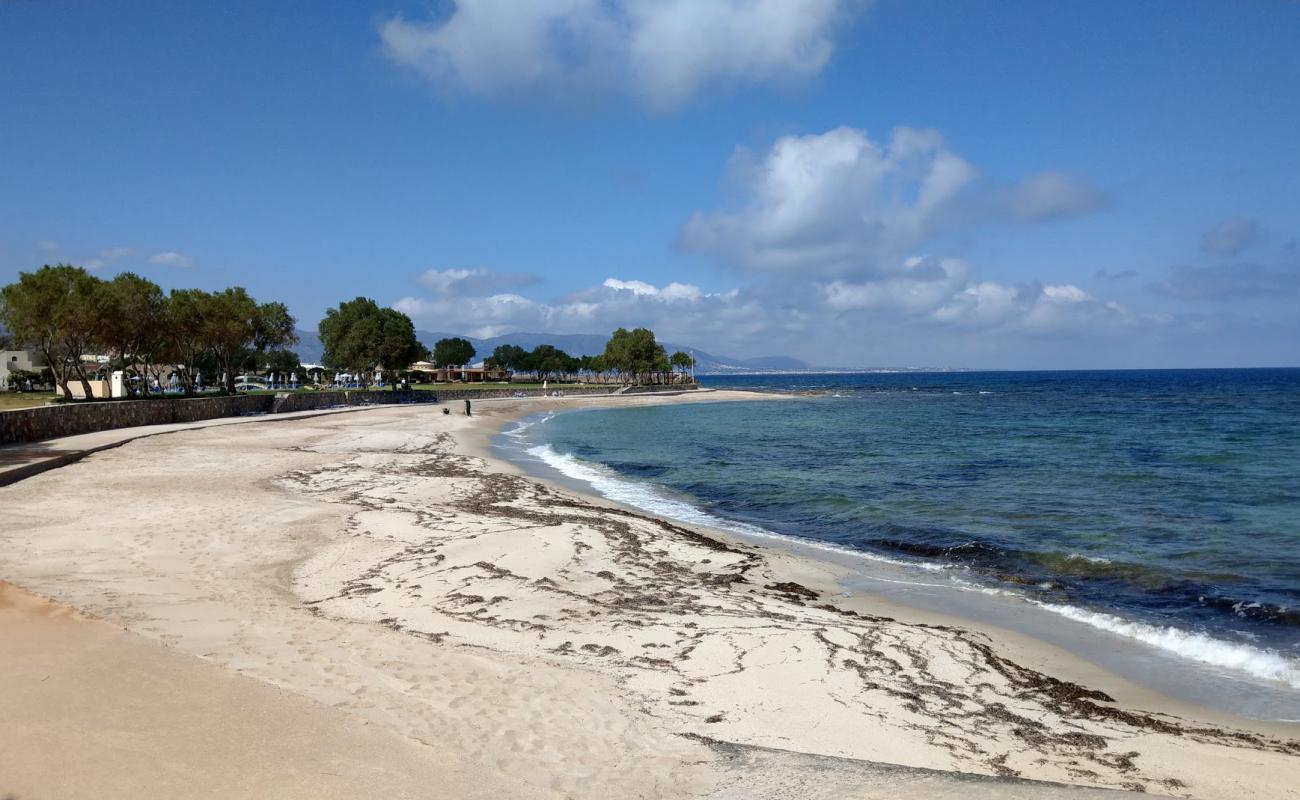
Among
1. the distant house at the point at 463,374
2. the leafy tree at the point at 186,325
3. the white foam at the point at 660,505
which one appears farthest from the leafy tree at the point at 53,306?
the distant house at the point at 463,374

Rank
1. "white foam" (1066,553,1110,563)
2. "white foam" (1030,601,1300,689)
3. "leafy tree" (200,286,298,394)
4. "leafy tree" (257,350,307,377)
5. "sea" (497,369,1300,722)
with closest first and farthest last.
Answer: "white foam" (1030,601,1300,689)
"sea" (497,369,1300,722)
"white foam" (1066,553,1110,563)
"leafy tree" (200,286,298,394)
"leafy tree" (257,350,307,377)

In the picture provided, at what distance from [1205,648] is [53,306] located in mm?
49267

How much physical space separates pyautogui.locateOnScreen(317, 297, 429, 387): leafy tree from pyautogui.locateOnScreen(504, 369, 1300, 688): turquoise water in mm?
40315

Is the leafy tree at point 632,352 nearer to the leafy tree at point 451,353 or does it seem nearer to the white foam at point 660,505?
the leafy tree at point 451,353

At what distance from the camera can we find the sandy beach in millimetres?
4707

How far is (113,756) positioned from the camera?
175 inches

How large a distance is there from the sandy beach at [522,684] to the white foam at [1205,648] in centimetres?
152

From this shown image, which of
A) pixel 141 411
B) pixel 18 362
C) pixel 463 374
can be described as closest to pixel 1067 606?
pixel 141 411

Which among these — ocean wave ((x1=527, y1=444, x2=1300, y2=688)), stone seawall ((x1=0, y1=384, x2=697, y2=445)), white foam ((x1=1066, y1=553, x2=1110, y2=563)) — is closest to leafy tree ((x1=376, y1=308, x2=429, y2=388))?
stone seawall ((x1=0, y1=384, x2=697, y2=445))

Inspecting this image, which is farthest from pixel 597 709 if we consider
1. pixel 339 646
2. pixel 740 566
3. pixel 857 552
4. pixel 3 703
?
Answer: pixel 857 552

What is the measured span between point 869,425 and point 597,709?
46938 millimetres

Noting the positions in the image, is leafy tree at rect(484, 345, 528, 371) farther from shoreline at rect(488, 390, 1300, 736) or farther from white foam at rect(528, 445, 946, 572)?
shoreline at rect(488, 390, 1300, 736)

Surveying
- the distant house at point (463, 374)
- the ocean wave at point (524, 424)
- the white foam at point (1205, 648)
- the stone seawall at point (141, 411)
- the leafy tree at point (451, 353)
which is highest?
the leafy tree at point (451, 353)

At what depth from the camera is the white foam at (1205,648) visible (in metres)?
8.15
